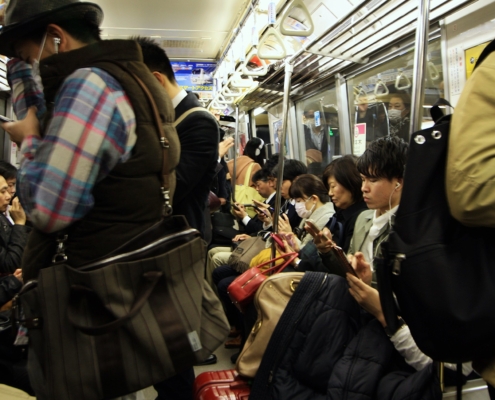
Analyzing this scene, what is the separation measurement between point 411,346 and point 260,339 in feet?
2.27

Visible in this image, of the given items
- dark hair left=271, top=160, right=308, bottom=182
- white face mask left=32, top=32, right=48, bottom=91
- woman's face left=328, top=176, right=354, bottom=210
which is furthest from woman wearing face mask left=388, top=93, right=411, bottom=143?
white face mask left=32, top=32, right=48, bottom=91

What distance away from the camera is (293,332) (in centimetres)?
185

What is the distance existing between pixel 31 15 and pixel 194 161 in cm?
81

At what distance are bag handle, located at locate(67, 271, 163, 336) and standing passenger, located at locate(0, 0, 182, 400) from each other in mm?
90

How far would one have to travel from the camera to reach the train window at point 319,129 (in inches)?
179

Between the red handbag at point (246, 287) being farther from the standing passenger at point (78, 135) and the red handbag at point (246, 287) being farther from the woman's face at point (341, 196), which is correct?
the standing passenger at point (78, 135)

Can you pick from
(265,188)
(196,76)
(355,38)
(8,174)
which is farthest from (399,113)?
(196,76)

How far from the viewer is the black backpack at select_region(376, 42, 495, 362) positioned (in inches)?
37.9

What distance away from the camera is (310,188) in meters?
3.39

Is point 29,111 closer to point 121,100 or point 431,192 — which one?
point 121,100

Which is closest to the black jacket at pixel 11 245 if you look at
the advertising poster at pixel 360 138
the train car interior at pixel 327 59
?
the train car interior at pixel 327 59

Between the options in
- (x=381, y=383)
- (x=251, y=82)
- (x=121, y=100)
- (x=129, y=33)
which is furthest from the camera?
(x=129, y=33)

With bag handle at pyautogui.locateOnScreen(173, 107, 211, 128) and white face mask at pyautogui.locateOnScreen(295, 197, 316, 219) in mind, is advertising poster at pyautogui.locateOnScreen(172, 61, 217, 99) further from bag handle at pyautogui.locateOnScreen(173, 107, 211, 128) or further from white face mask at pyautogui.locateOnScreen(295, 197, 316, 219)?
bag handle at pyautogui.locateOnScreen(173, 107, 211, 128)

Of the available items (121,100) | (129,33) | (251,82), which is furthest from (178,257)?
(129,33)
